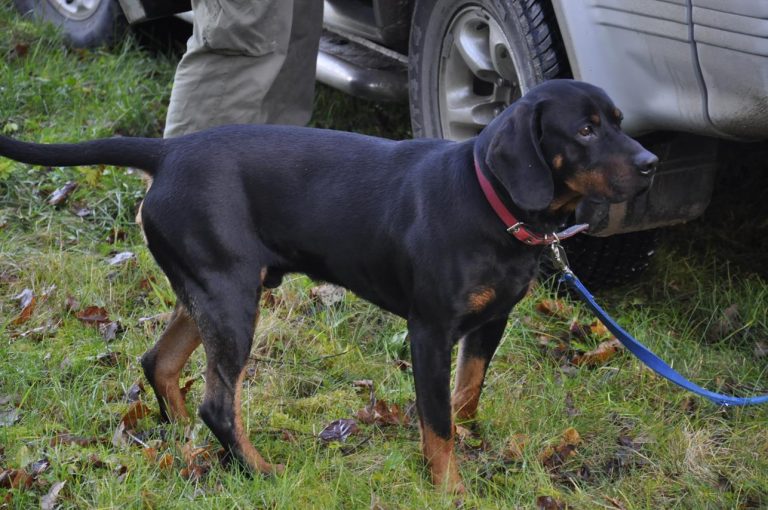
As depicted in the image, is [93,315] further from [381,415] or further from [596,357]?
[596,357]

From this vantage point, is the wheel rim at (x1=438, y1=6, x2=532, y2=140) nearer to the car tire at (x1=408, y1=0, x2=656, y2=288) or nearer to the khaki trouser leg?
the car tire at (x1=408, y1=0, x2=656, y2=288)

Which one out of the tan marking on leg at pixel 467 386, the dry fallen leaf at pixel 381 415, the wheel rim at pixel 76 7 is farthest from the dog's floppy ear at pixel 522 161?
the wheel rim at pixel 76 7

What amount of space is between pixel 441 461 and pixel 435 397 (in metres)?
0.21

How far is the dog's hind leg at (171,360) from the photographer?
3709 mm

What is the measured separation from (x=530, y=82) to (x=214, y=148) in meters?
1.24

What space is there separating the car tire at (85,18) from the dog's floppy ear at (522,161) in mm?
4073

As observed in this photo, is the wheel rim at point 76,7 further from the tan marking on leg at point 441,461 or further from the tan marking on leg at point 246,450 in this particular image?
the tan marking on leg at point 441,461

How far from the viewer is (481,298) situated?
10.6ft

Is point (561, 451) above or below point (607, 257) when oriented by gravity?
above

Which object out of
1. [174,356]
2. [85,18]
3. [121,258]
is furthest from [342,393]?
[85,18]

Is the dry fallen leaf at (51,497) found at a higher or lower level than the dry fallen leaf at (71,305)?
higher

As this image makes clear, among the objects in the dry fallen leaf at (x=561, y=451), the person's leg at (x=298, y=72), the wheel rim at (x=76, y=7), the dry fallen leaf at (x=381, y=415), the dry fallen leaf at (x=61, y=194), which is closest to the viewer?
the dry fallen leaf at (x=561, y=451)

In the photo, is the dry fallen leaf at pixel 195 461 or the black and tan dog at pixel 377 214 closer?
the black and tan dog at pixel 377 214

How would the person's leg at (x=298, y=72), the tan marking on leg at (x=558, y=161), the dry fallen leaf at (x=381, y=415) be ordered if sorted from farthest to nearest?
1. the person's leg at (x=298, y=72)
2. the dry fallen leaf at (x=381, y=415)
3. the tan marking on leg at (x=558, y=161)
